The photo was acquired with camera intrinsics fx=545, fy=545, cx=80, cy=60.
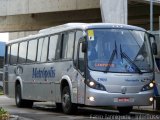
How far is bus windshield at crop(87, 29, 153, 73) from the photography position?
1748 centimetres

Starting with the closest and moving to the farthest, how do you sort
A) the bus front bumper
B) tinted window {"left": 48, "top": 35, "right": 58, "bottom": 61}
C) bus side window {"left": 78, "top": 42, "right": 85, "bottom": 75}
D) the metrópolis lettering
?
the bus front bumper
bus side window {"left": 78, "top": 42, "right": 85, "bottom": 75}
tinted window {"left": 48, "top": 35, "right": 58, "bottom": 61}
the metrópolis lettering

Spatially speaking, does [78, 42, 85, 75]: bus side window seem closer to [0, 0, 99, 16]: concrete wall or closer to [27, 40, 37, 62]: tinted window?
[27, 40, 37, 62]: tinted window

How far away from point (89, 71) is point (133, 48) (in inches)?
68.3


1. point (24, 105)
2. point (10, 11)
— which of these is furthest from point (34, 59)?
point (10, 11)

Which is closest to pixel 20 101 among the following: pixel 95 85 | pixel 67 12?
pixel 95 85

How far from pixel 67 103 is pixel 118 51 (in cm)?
268

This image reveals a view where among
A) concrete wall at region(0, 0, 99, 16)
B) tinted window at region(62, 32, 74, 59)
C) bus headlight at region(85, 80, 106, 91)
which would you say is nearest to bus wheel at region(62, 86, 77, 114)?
tinted window at region(62, 32, 74, 59)

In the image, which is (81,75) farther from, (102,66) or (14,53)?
(14,53)

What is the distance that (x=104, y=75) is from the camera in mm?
17312

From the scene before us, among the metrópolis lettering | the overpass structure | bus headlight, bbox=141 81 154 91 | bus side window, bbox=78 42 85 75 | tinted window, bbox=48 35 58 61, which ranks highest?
the overpass structure

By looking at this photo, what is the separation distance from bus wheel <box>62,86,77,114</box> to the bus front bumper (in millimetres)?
1244

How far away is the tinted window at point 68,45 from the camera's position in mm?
18766

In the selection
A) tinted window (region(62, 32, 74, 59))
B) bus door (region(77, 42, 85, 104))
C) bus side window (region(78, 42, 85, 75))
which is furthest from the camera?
tinted window (region(62, 32, 74, 59))

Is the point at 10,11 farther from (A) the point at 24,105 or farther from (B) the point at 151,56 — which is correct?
(B) the point at 151,56
